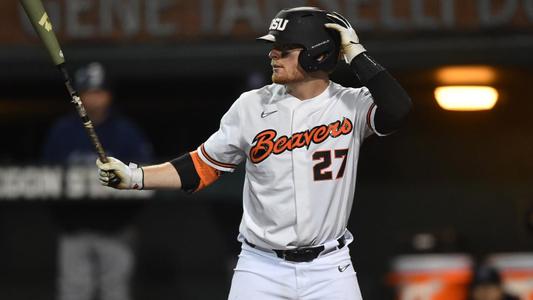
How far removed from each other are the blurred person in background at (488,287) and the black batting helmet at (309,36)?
248 centimetres

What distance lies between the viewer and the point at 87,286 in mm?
6887

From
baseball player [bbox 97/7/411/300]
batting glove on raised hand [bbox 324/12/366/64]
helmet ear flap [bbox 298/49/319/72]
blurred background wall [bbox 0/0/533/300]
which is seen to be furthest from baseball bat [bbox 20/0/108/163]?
blurred background wall [bbox 0/0/533/300]

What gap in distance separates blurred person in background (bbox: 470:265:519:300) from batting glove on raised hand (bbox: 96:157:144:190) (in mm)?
2687

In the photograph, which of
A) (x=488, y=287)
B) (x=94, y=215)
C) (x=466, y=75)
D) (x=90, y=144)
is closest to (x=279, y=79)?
(x=488, y=287)

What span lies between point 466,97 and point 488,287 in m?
1.57

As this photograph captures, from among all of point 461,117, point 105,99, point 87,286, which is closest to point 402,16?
point 461,117

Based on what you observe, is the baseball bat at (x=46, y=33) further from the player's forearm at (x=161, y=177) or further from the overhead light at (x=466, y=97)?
the overhead light at (x=466, y=97)

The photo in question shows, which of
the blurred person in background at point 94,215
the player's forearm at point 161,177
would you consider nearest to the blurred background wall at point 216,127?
the blurred person in background at point 94,215

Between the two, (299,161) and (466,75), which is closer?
(299,161)

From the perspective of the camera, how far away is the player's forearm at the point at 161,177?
14.5 feet

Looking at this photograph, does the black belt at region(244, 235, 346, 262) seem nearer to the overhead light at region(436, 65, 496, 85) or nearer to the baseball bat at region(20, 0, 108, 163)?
the baseball bat at region(20, 0, 108, 163)

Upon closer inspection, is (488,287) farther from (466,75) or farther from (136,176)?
(136,176)

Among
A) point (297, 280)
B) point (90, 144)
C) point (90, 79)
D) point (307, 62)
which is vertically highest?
point (307, 62)

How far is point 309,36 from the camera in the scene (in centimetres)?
435
